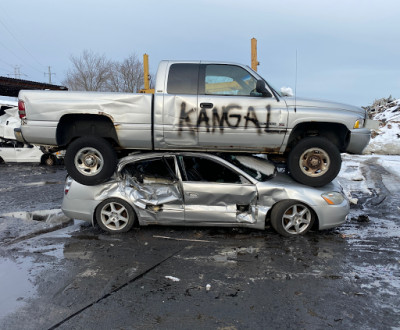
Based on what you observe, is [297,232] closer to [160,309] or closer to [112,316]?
[160,309]

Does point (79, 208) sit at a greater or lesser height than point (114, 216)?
greater

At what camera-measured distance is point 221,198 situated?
5.13 metres

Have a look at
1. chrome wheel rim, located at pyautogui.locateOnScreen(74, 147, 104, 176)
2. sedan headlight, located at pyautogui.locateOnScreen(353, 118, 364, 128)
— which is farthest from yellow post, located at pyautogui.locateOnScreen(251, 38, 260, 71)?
chrome wheel rim, located at pyautogui.locateOnScreen(74, 147, 104, 176)

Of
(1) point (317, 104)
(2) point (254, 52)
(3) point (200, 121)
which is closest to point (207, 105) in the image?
(3) point (200, 121)

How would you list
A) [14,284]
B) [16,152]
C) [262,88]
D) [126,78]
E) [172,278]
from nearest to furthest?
1. [14,284]
2. [172,278]
3. [262,88]
4. [16,152]
5. [126,78]

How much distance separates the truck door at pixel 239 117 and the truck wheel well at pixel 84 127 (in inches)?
57.4

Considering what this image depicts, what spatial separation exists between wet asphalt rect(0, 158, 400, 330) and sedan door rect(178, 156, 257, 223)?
13.9 inches

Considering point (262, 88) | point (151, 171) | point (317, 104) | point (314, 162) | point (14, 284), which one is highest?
point (262, 88)

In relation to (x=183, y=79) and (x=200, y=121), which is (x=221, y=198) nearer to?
(x=200, y=121)

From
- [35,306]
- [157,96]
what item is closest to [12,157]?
[157,96]

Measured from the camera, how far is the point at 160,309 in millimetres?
3254

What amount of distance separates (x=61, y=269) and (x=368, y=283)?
3652 millimetres

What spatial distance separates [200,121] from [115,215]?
204 centimetres

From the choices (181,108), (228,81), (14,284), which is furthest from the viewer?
(228,81)
